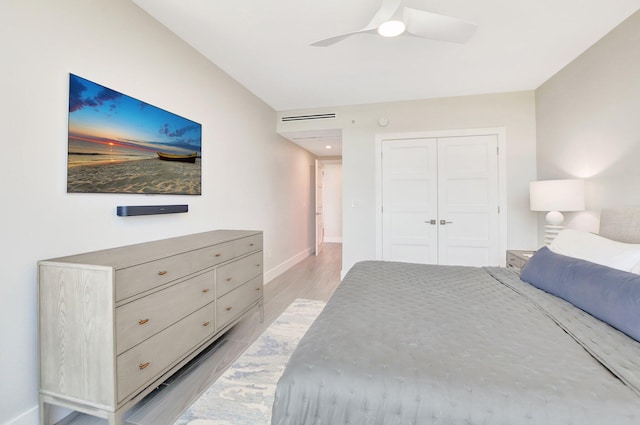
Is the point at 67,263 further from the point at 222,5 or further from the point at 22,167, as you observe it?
the point at 222,5

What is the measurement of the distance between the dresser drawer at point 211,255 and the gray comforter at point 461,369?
1093 mm

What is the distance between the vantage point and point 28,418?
1.44 metres

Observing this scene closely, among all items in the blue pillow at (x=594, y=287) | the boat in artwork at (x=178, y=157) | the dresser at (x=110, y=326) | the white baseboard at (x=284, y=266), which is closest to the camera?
the blue pillow at (x=594, y=287)

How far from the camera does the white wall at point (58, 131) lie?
4.57ft

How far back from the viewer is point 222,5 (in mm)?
2055

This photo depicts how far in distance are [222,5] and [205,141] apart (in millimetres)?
1188

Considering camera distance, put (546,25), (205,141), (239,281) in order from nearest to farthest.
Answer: (546,25) → (239,281) → (205,141)

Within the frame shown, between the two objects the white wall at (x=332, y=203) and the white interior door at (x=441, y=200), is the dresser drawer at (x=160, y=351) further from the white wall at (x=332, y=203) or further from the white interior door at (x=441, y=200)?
the white wall at (x=332, y=203)

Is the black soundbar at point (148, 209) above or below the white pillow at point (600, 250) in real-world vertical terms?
above

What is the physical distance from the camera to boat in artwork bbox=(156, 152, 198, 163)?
2.30 metres

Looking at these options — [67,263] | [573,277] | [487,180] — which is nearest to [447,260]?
[487,180]

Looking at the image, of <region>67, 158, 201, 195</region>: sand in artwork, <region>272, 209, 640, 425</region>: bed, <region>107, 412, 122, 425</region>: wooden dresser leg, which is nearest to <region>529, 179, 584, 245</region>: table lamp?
<region>272, 209, 640, 425</region>: bed

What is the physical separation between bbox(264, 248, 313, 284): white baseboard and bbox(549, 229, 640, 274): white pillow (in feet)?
11.0

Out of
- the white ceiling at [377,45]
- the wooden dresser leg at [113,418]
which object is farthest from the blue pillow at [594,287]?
the wooden dresser leg at [113,418]
